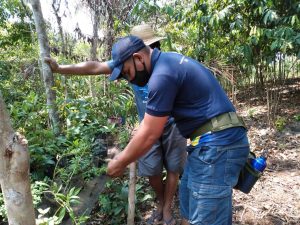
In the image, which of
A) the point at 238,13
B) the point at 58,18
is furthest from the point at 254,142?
the point at 58,18

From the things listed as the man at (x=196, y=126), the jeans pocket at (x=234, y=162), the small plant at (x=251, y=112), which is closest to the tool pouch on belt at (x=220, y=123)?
the man at (x=196, y=126)

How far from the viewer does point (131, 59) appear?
1738 millimetres

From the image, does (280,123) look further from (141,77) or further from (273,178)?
(141,77)

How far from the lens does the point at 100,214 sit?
2811 mm

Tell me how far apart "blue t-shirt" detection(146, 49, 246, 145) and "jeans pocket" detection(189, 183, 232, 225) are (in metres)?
0.26

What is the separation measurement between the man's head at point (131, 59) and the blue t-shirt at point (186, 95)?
2.0 inches

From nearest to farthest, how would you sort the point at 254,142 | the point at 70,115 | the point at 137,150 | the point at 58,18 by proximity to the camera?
the point at 137,150 < the point at 70,115 < the point at 254,142 < the point at 58,18

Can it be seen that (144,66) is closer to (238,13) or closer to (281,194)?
(281,194)

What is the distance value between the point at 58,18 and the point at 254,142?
4397mm

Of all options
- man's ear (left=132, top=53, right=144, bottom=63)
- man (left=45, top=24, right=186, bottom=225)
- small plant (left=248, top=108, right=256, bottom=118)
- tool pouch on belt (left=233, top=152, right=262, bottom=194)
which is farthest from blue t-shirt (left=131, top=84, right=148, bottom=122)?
small plant (left=248, top=108, right=256, bottom=118)

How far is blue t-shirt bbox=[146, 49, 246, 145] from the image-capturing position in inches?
64.8

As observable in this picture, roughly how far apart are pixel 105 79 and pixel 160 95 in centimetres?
234

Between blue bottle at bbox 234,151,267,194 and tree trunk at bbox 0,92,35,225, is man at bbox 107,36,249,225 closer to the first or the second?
blue bottle at bbox 234,151,267,194

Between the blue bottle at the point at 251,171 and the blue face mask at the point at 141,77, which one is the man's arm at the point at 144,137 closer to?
the blue face mask at the point at 141,77
